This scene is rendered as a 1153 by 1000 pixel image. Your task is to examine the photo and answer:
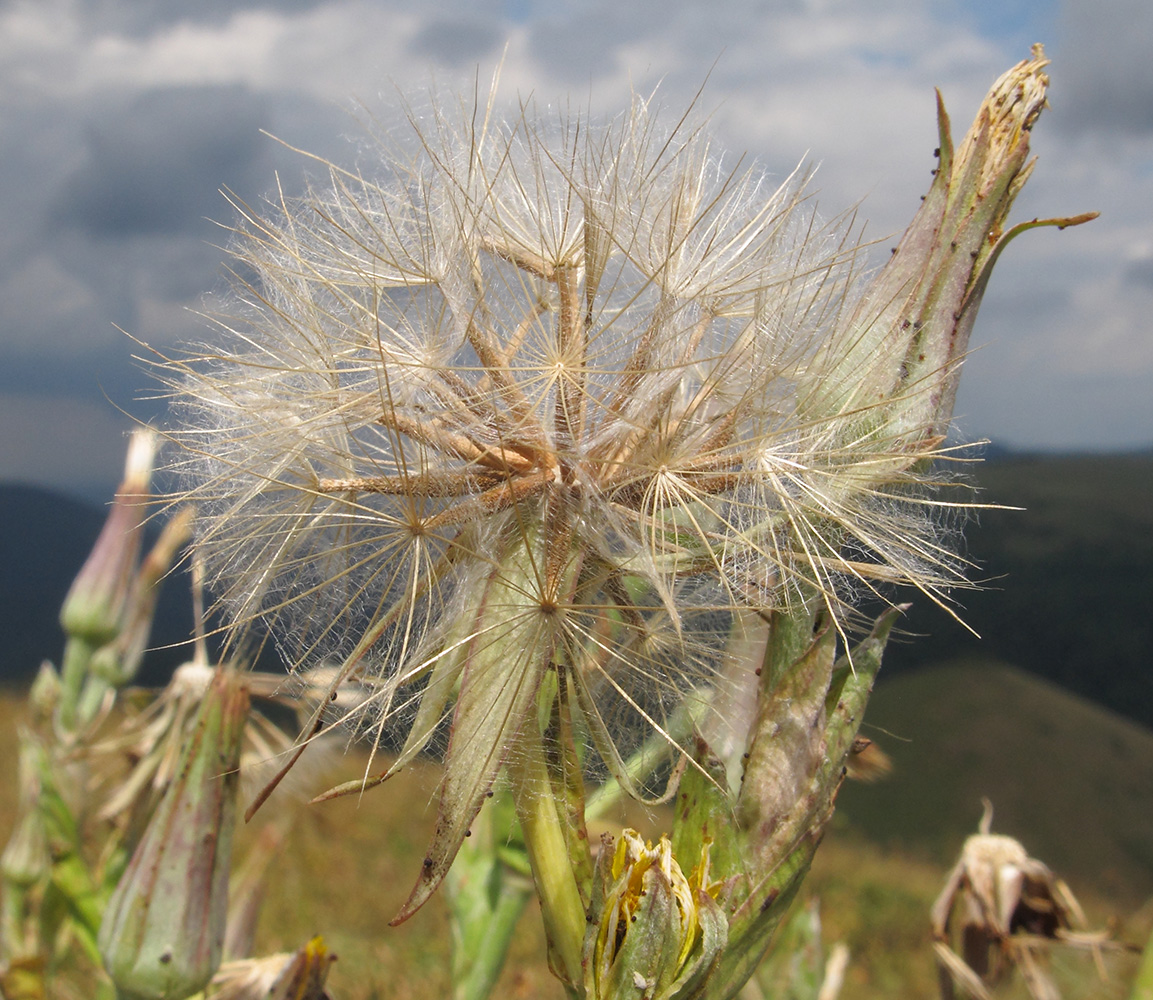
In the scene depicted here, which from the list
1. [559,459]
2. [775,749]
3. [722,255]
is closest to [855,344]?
[722,255]

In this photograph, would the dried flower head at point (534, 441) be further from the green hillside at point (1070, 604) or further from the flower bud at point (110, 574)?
the green hillside at point (1070, 604)

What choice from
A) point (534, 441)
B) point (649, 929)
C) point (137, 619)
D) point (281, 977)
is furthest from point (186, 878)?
point (137, 619)

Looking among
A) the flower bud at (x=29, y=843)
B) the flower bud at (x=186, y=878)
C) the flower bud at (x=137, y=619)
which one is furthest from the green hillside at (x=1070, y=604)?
the flower bud at (x=186, y=878)

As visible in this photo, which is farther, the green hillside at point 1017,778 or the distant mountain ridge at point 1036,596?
the distant mountain ridge at point 1036,596

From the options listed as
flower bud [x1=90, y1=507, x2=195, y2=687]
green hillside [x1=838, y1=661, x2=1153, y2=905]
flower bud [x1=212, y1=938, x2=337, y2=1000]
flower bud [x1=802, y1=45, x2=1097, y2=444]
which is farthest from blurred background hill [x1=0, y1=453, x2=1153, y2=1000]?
flower bud [x1=802, y1=45, x2=1097, y2=444]

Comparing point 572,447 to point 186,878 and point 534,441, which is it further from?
point 186,878

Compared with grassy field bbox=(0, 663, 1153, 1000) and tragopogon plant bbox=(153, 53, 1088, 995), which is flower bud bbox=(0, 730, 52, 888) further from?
tragopogon plant bbox=(153, 53, 1088, 995)

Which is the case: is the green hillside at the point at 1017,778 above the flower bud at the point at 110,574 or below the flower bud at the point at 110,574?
below

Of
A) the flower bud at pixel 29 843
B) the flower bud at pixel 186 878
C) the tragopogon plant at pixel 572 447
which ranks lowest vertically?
the flower bud at pixel 29 843
